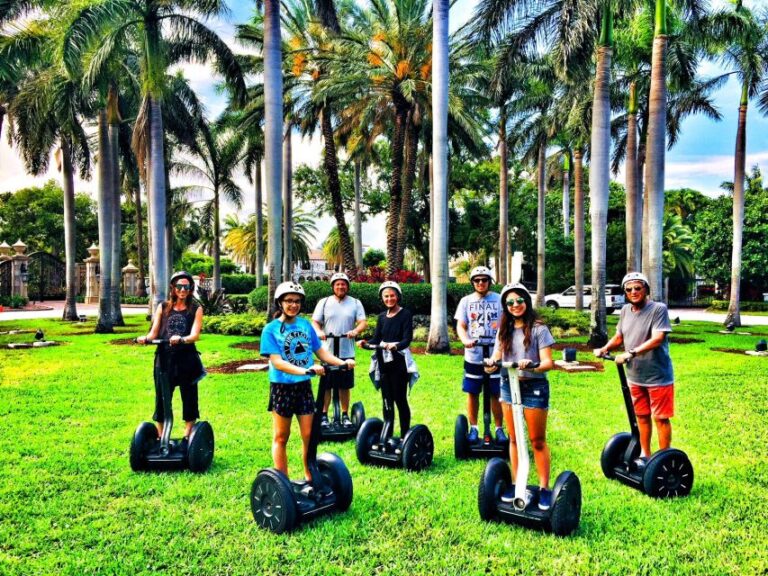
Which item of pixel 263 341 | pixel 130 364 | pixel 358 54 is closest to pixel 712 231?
pixel 358 54

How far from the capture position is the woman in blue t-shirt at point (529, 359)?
424 centimetres

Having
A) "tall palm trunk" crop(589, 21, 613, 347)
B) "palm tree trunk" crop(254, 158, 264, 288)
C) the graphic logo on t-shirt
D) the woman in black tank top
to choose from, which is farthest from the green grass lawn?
"palm tree trunk" crop(254, 158, 264, 288)

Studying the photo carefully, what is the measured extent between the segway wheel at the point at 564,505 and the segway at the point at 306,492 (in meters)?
1.59

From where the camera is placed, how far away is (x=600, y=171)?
15094 millimetres

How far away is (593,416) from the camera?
763cm

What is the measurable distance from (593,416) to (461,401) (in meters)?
1.87

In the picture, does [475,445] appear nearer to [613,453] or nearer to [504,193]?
[613,453]

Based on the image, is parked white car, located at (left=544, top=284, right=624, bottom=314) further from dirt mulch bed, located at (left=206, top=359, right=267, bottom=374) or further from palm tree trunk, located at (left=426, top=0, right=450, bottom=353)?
dirt mulch bed, located at (left=206, top=359, right=267, bottom=374)

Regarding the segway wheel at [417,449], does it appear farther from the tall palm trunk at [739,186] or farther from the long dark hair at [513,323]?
the tall palm trunk at [739,186]

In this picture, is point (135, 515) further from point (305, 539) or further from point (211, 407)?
point (211, 407)

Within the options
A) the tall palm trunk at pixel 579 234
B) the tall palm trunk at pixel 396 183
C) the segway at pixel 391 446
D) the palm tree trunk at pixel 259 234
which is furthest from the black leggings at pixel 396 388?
the palm tree trunk at pixel 259 234

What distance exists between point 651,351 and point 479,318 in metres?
1.62

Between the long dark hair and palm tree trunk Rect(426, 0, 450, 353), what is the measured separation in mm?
9007

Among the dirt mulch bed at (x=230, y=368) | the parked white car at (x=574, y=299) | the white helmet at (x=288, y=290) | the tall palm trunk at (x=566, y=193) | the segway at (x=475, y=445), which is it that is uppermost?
the tall palm trunk at (x=566, y=193)
